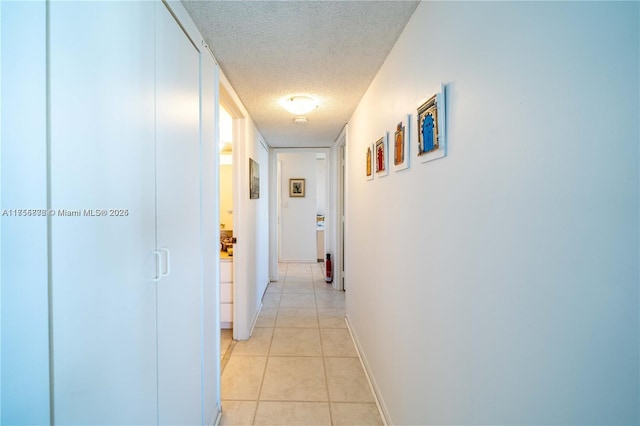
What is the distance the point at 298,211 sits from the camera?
6.24m

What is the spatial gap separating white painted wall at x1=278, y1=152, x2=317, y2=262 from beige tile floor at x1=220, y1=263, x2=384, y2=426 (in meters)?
2.71

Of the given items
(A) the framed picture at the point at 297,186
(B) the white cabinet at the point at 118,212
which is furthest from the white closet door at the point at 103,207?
(A) the framed picture at the point at 297,186

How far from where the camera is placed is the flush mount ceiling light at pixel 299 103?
231 centimetres

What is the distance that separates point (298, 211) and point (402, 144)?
496 cm

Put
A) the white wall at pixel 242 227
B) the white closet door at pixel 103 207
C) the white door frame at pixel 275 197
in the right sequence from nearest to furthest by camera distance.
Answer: the white closet door at pixel 103 207
the white wall at pixel 242 227
the white door frame at pixel 275 197

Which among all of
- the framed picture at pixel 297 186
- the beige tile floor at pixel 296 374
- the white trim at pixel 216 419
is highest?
the framed picture at pixel 297 186

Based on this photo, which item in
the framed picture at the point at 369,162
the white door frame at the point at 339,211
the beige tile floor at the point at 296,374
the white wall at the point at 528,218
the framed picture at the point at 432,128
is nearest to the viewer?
the white wall at the point at 528,218

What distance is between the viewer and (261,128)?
11.0 ft

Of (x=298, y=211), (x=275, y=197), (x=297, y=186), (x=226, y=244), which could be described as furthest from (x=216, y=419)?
(x=297, y=186)

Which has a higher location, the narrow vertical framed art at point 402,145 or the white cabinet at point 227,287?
the narrow vertical framed art at point 402,145

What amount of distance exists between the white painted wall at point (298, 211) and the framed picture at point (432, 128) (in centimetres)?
509

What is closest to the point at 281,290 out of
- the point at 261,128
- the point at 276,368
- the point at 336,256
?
the point at 336,256

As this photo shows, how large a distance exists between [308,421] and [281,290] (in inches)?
104

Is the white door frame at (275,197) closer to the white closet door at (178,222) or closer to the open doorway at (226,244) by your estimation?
the open doorway at (226,244)
